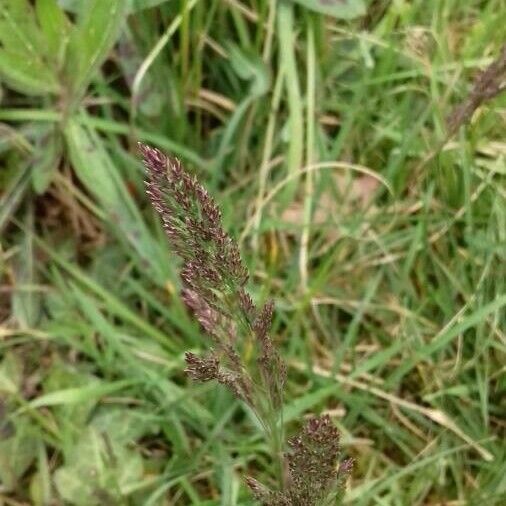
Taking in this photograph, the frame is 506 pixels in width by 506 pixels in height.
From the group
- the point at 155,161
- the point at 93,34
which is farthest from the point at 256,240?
the point at 155,161

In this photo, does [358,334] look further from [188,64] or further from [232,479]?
[188,64]

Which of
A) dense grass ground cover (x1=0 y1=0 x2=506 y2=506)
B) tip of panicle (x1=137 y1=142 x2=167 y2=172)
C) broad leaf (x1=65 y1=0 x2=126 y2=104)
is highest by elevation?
broad leaf (x1=65 y1=0 x2=126 y2=104)

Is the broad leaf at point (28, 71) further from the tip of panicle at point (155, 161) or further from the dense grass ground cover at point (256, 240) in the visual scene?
the tip of panicle at point (155, 161)

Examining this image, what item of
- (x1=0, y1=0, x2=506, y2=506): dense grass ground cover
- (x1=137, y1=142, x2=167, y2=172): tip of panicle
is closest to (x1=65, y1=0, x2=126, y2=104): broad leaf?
(x1=0, y1=0, x2=506, y2=506): dense grass ground cover

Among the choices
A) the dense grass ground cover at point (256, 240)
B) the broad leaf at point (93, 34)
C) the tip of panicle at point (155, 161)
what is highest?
the broad leaf at point (93, 34)

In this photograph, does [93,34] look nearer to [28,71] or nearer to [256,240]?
[28,71]

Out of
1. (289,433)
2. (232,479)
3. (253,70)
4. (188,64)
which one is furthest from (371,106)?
(232,479)

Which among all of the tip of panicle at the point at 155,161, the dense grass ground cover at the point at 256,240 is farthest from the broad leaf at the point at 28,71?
the tip of panicle at the point at 155,161

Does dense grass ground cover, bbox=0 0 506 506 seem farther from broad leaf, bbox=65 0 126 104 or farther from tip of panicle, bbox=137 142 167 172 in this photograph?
tip of panicle, bbox=137 142 167 172
